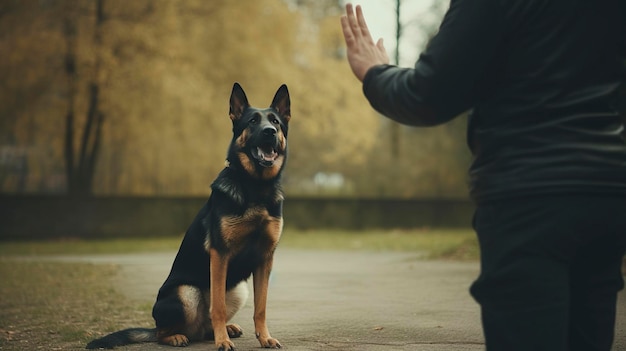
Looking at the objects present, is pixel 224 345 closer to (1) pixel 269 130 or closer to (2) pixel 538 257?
(1) pixel 269 130

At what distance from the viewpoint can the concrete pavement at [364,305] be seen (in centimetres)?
588

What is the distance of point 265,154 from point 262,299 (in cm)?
108

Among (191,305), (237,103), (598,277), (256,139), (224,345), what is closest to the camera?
(598,277)

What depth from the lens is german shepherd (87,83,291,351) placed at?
5500mm

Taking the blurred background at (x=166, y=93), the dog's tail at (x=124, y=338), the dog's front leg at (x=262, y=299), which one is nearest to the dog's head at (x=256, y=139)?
the dog's front leg at (x=262, y=299)

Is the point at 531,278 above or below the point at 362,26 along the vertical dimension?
below

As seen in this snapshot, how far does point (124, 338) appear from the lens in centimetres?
574

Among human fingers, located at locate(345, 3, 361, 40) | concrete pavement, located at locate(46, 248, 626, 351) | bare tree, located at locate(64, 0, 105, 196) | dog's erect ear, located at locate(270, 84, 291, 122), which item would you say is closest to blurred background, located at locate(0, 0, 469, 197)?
bare tree, located at locate(64, 0, 105, 196)

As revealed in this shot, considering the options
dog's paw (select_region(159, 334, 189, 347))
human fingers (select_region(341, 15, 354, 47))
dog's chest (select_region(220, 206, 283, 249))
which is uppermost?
human fingers (select_region(341, 15, 354, 47))

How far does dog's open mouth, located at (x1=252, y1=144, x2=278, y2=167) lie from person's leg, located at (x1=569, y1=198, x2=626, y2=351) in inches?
149

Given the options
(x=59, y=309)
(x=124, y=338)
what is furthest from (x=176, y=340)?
(x=59, y=309)

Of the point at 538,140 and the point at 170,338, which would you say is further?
the point at 170,338

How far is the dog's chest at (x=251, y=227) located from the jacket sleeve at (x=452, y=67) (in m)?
3.54

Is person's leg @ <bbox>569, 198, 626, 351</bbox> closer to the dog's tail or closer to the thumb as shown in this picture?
the thumb
